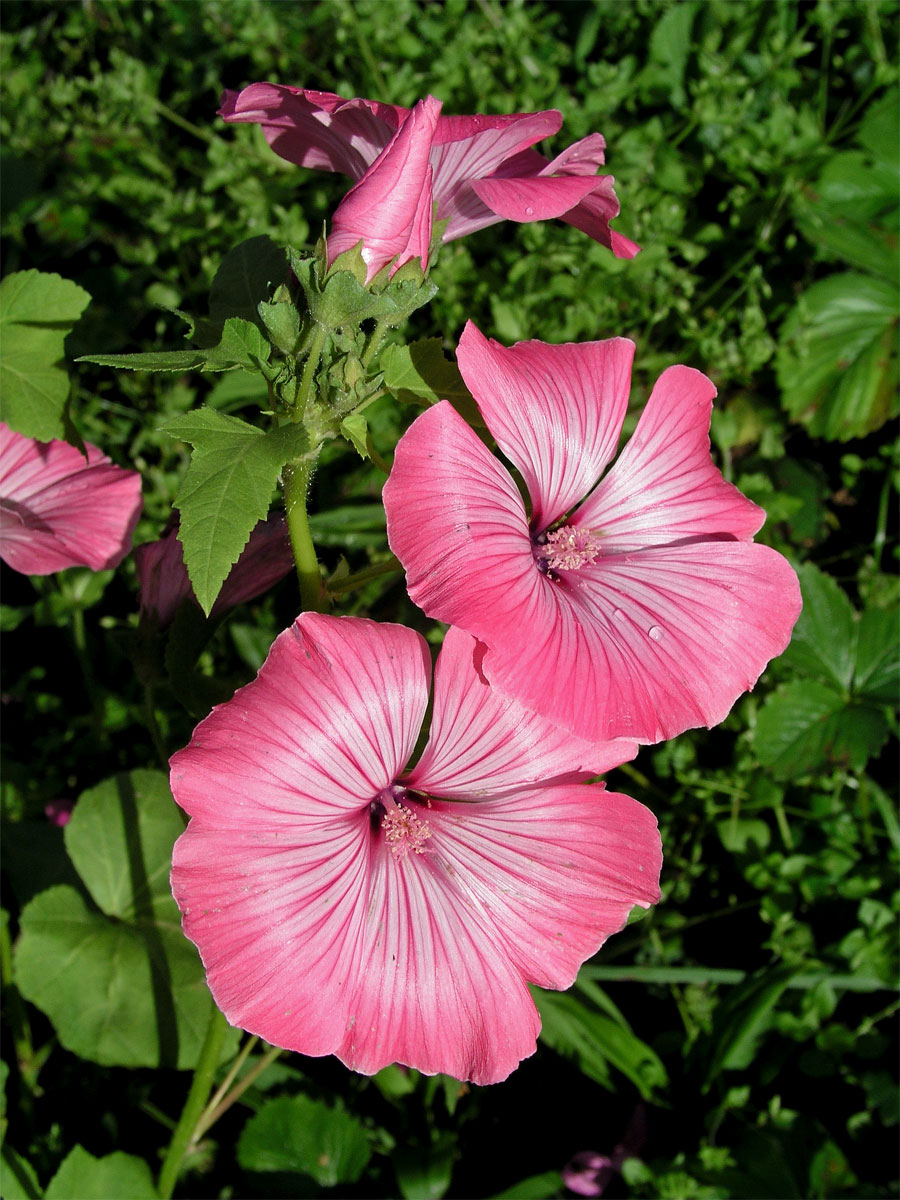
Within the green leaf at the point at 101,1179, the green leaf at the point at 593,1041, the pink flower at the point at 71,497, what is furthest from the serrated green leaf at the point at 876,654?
the green leaf at the point at 101,1179

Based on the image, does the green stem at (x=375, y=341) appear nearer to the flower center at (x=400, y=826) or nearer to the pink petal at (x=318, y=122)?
the pink petal at (x=318, y=122)

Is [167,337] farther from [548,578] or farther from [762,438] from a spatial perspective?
[548,578]

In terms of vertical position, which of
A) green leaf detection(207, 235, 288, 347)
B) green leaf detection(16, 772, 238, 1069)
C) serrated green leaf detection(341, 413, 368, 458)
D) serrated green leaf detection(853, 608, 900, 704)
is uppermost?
green leaf detection(207, 235, 288, 347)

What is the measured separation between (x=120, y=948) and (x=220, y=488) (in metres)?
1.13

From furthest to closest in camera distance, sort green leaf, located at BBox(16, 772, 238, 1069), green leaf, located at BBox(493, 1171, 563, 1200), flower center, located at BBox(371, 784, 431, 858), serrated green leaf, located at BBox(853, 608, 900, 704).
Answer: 1. serrated green leaf, located at BBox(853, 608, 900, 704)
2. green leaf, located at BBox(493, 1171, 563, 1200)
3. green leaf, located at BBox(16, 772, 238, 1069)
4. flower center, located at BBox(371, 784, 431, 858)

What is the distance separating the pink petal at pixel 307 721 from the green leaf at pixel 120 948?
2.83 ft

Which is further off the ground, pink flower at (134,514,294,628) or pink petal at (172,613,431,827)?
pink petal at (172,613,431,827)

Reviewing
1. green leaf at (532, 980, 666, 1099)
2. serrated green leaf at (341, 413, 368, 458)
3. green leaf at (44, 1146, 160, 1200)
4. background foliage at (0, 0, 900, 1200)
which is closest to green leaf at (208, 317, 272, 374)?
serrated green leaf at (341, 413, 368, 458)

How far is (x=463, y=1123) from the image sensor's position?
228cm

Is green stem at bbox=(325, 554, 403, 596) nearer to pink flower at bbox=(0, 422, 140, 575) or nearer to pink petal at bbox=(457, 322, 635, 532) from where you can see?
pink petal at bbox=(457, 322, 635, 532)

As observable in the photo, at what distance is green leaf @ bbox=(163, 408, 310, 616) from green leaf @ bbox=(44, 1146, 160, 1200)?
117 centimetres

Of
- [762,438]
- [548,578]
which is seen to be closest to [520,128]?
[548,578]

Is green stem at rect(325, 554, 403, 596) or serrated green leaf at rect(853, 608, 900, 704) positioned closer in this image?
green stem at rect(325, 554, 403, 596)

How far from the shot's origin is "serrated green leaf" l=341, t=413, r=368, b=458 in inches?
45.1
